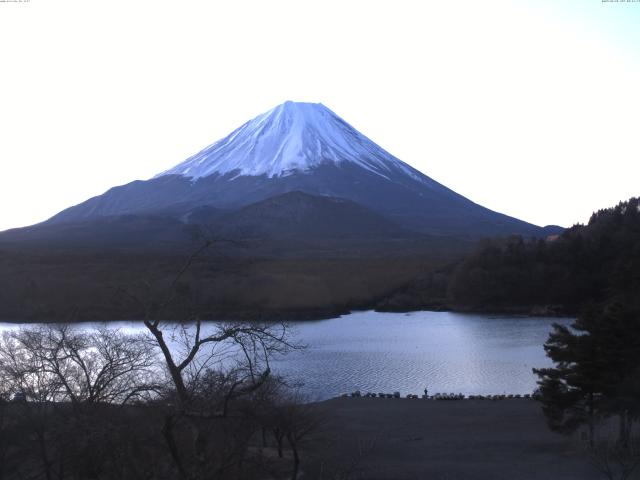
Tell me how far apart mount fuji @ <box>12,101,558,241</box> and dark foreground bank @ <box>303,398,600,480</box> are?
155 ft

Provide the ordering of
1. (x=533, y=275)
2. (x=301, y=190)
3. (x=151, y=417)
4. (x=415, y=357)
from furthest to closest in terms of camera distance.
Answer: (x=301, y=190) < (x=533, y=275) < (x=415, y=357) < (x=151, y=417)

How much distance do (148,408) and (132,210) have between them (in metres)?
71.4

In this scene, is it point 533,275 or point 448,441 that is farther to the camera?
point 533,275

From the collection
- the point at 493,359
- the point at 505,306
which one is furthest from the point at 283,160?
the point at 493,359

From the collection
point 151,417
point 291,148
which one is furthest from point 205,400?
point 291,148

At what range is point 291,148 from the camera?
86312 millimetres

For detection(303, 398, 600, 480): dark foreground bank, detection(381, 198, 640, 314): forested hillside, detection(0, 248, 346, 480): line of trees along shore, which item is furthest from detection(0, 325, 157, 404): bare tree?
detection(381, 198, 640, 314): forested hillside

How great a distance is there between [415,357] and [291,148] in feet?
218

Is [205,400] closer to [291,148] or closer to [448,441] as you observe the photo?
[448,441]

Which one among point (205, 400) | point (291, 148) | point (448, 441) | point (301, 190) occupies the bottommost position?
point (448, 441)

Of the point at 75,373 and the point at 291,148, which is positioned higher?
the point at 291,148

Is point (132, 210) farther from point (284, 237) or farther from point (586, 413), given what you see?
point (586, 413)

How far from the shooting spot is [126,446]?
450 cm

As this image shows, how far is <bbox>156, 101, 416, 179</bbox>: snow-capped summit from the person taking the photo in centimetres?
8512
